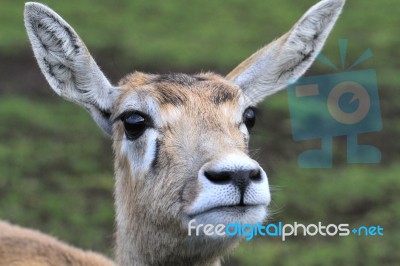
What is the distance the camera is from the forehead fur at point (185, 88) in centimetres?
655

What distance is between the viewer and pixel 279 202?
12.1 metres

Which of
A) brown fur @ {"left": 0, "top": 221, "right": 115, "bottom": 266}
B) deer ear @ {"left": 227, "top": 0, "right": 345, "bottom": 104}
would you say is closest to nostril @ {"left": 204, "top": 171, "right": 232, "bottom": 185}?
deer ear @ {"left": 227, "top": 0, "right": 345, "bottom": 104}

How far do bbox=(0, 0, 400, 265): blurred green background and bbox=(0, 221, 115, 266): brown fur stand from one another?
5.45 feet

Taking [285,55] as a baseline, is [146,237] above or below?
below

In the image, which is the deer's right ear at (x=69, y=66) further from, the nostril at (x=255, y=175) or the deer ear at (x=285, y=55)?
the nostril at (x=255, y=175)

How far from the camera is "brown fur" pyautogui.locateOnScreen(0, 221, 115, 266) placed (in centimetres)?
768

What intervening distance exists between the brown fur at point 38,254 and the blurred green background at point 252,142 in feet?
5.45

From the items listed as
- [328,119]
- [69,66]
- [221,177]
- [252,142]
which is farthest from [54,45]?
[328,119]

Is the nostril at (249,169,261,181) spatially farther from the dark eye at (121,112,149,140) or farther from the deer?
the dark eye at (121,112,149,140)

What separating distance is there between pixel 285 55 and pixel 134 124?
1409 mm

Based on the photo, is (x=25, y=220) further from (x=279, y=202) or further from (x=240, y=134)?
(x=240, y=134)

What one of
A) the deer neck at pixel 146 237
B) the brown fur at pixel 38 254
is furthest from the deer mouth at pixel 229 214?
the brown fur at pixel 38 254

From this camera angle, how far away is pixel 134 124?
662cm

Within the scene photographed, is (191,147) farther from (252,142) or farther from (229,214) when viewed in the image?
(252,142)
